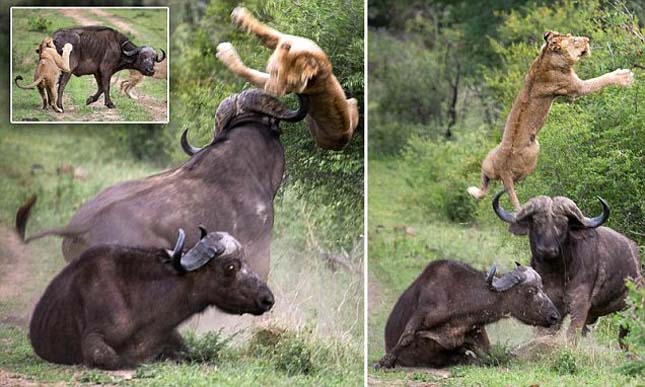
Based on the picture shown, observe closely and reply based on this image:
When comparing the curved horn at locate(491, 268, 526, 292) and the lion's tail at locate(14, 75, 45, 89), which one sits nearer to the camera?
the lion's tail at locate(14, 75, 45, 89)

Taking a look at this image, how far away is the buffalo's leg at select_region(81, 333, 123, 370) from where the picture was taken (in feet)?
34.4

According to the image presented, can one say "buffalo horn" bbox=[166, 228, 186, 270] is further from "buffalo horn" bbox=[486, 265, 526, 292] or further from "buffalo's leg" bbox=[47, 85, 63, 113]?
"buffalo horn" bbox=[486, 265, 526, 292]

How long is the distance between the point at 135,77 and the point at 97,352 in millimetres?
1995

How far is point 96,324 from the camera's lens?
10.5m

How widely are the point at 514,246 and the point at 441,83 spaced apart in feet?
37.3

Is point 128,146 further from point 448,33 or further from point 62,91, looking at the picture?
point 448,33

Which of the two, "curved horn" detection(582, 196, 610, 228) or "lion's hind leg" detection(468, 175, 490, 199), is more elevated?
"lion's hind leg" detection(468, 175, 490, 199)

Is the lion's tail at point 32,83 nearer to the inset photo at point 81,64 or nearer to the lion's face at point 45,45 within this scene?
the inset photo at point 81,64

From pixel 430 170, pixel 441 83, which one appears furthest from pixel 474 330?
pixel 441 83

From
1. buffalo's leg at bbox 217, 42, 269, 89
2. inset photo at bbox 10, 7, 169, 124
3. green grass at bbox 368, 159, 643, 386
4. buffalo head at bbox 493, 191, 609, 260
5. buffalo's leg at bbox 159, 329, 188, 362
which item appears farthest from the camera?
buffalo head at bbox 493, 191, 609, 260

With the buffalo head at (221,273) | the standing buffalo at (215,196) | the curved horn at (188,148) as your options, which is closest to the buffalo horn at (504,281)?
the standing buffalo at (215,196)

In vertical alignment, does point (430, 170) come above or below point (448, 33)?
below

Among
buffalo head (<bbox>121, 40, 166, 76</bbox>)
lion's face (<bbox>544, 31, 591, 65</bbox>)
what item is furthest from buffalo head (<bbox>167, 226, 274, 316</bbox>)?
lion's face (<bbox>544, 31, 591, 65</bbox>)

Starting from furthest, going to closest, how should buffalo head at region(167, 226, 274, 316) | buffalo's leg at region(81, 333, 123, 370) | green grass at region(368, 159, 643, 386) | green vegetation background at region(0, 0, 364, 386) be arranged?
green grass at region(368, 159, 643, 386) → green vegetation background at region(0, 0, 364, 386) → buffalo head at region(167, 226, 274, 316) → buffalo's leg at region(81, 333, 123, 370)
